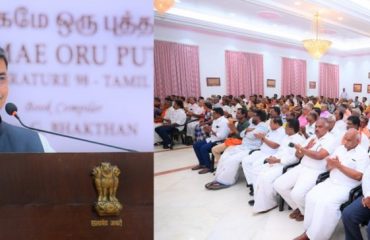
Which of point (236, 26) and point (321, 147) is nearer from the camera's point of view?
point (321, 147)

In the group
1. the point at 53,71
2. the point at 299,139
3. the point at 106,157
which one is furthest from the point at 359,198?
the point at 53,71

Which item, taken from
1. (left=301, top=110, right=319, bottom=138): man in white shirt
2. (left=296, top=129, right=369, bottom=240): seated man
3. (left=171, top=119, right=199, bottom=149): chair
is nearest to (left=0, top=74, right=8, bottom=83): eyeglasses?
(left=296, top=129, right=369, bottom=240): seated man

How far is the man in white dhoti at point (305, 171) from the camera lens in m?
3.62

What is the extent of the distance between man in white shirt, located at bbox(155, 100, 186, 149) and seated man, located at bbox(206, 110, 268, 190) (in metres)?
2.86

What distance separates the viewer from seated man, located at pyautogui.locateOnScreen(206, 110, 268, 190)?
5.00 meters

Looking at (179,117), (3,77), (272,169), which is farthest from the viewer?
(179,117)

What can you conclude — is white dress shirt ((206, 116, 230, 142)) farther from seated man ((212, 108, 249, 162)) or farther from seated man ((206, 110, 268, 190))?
seated man ((206, 110, 268, 190))

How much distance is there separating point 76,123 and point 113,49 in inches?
12.7

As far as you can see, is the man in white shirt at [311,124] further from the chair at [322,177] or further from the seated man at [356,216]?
the seated man at [356,216]

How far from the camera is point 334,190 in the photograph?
10.5 ft

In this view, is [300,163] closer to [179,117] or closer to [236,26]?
[179,117]

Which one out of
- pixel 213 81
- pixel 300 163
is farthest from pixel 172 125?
pixel 300 163

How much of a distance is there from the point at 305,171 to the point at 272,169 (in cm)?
47

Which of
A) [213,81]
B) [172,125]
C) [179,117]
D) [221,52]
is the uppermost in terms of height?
[221,52]
